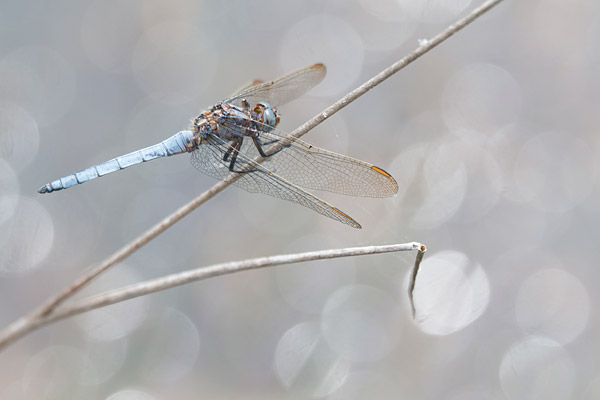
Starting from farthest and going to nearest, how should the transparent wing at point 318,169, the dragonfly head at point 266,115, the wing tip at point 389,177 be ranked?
1. the dragonfly head at point 266,115
2. the transparent wing at point 318,169
3. the wing tip at point 389,177

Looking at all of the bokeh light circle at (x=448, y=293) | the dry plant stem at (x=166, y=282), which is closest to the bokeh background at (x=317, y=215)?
the bokeh light circle at (x=448, y=293)

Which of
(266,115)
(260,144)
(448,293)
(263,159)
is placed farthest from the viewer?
(448,293)

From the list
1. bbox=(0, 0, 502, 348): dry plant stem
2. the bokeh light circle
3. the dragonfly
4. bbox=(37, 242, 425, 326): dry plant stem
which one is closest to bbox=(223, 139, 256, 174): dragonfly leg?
the dragonfly

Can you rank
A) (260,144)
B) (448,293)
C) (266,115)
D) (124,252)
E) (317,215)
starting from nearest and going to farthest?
(124,252), (260,144), (266,115), (448,293), (317,215)

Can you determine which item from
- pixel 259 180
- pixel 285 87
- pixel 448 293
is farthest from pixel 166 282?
pixel 448 293

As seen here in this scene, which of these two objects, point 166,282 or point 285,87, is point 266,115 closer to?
point 285,87

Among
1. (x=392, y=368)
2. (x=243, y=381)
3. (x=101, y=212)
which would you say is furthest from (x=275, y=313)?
(x=101, y=212)

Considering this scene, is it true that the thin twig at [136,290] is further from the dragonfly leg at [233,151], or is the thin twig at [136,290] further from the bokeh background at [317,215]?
the bokeh background at [317,215]
